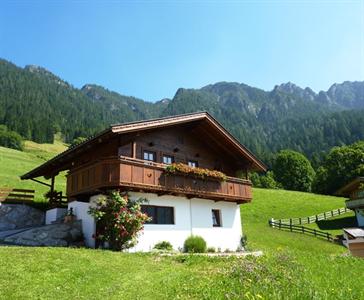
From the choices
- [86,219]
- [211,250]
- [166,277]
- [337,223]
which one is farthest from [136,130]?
[337,223]

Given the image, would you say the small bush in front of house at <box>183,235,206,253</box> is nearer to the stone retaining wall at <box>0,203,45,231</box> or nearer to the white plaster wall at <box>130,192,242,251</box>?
the white plaster wall at <box>130,192,242,251</box>

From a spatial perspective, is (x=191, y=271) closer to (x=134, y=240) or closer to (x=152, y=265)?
(x=152, y=265)

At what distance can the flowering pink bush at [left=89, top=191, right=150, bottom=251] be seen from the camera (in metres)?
18.1

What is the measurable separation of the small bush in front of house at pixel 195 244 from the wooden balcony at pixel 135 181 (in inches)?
102

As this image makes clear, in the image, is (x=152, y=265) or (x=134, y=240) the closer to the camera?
(x=152, y=265)

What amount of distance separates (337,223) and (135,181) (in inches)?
1394

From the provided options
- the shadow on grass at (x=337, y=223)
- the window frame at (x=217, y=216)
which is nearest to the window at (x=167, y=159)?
the window frame at (x=217, y=216)

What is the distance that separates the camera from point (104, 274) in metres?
11.8

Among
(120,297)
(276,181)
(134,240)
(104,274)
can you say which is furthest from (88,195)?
(276,181)

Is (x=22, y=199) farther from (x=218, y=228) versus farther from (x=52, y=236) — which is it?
(x=218, y=228)

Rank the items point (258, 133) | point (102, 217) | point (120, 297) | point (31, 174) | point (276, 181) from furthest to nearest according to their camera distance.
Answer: point (258, 133), point (276, 181), point (31, 174), point (102, 217), point (120, 297)

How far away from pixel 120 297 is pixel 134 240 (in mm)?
9433

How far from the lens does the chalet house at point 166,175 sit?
1955 cm

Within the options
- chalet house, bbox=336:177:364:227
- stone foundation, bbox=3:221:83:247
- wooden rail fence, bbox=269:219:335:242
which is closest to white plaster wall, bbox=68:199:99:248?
stone foundation, bbox=3:221:83:247
